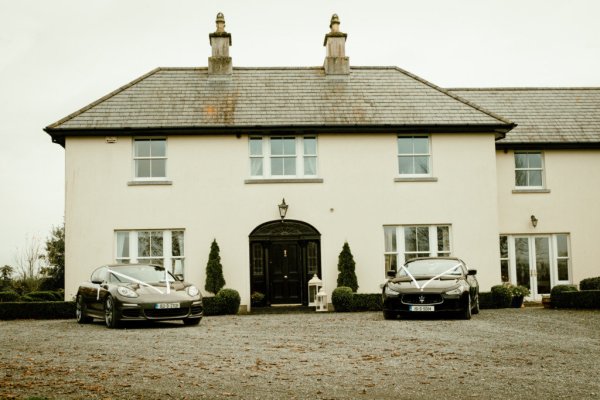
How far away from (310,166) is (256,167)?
1.71 metres

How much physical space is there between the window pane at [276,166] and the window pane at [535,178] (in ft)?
29.0

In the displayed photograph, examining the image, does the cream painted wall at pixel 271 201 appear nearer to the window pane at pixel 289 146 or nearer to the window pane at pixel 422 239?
the window pane at pixel 422 239

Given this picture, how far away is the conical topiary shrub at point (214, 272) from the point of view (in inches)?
802

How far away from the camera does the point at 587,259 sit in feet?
76.0

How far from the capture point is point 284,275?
72.7ft

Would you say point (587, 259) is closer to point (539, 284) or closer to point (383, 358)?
point (539, 284)

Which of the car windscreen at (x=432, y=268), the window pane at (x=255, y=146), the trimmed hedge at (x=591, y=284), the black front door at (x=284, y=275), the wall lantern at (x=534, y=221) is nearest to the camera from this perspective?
the car windscreen at (x=432, y=268)

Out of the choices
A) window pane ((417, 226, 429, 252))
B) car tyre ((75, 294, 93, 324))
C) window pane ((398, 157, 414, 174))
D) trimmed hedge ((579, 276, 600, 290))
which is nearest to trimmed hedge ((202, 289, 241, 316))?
car tyre ((75, 294, 93, 324))

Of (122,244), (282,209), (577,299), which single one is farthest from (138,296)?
(577,299)

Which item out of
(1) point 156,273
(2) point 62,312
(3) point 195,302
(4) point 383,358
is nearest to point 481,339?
(4) point 383,358

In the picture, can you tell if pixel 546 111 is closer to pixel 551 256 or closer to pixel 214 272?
pixel 551 256

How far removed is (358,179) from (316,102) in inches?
119

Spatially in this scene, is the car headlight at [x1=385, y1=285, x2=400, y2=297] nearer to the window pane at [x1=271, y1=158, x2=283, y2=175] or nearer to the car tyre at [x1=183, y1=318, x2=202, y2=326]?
the car tyre at [x1=183, y1=318, x2=202, y2=326]

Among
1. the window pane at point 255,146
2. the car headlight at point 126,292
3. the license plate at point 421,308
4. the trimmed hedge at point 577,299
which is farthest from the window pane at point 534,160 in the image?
the car headlight at point 126,292
